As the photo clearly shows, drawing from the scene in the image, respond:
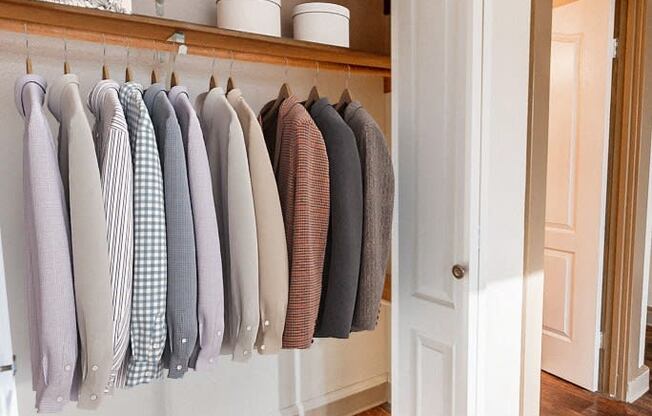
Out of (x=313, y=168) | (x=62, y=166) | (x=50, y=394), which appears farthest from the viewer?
(x=313, y=168)

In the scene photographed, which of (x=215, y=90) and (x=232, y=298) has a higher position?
(x=215, y=90)

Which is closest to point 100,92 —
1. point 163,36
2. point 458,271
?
point 163,36

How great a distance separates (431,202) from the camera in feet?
4.91

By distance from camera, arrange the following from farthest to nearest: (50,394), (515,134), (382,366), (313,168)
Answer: (382,366) → (515,134) → (313,168) → (50,394)

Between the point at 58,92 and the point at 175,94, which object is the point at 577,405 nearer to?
the point at 175,94

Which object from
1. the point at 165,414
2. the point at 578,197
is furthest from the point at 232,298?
the point at 578,197

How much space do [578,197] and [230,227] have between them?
2.06 m

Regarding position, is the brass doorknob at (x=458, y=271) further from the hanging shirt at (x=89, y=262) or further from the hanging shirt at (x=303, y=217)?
the hanging shirt at (x=89, y=262)

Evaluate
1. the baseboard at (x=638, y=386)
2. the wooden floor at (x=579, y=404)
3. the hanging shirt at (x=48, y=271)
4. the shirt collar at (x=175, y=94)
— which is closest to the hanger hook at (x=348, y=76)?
the shirt collar at (x=175, y=94)

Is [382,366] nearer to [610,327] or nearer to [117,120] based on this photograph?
[610,327]

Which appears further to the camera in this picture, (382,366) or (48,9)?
(382,366)

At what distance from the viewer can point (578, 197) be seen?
2451 mm

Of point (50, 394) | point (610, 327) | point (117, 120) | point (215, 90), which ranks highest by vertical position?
point (215, 90)

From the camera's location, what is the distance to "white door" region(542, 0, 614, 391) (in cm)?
232
